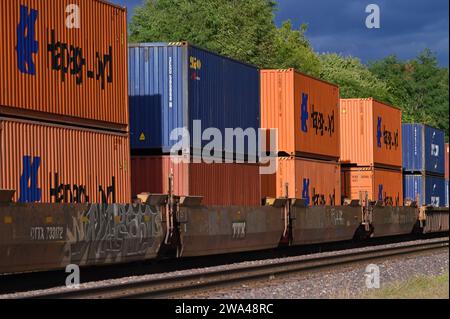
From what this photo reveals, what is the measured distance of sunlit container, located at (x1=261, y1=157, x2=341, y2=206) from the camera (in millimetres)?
27094

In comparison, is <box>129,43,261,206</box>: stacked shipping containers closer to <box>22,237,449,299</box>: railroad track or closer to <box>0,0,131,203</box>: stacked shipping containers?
<box>0,0,131,203</box>: stacked shipping containers

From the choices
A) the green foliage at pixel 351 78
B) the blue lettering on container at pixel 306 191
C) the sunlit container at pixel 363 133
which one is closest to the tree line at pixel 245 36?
the green foliage at pixel 351 78

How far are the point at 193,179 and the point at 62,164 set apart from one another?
16.0ft

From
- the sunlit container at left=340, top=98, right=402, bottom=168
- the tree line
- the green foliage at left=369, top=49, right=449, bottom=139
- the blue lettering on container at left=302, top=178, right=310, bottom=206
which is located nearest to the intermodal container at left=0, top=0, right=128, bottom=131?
the blue lettering on container at left=302, top=178, right=310, bottom=206

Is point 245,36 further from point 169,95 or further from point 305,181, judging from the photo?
point 169,95

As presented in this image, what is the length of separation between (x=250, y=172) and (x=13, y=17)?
33.0 ft

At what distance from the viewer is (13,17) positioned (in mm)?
16328

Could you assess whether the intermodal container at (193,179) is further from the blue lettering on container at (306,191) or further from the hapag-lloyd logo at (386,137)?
the hapag-lloyd logo at (386,137)

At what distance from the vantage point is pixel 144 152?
71.8 feet

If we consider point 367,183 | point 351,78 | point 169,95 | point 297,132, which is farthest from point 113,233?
point 351,78

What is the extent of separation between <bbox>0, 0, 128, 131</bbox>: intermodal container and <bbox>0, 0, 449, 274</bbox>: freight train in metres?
0.03
